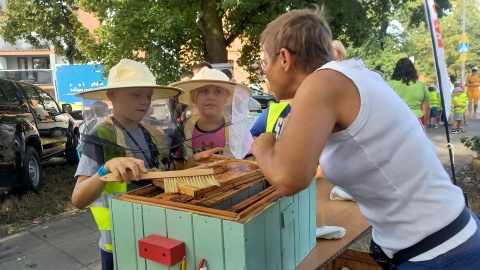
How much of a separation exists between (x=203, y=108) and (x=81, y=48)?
862cm

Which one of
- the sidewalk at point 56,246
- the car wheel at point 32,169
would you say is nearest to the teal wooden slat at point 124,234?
the sidewalk at point 56,246

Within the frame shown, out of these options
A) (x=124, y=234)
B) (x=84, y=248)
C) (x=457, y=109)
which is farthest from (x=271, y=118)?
(x=457, y=109)

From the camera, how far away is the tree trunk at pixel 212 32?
7504 millimetres

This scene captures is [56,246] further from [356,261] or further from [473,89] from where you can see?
[473,89]

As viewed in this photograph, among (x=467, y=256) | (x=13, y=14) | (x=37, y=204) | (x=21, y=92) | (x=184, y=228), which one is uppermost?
(x=13, y=14)

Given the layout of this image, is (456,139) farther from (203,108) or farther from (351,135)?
(351,135)

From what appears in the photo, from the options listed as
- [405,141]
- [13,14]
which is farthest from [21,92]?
[405,141]

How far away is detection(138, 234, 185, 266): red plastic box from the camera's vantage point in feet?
3.99

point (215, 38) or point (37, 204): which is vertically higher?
point (215, 38)

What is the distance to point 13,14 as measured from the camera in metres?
10.9

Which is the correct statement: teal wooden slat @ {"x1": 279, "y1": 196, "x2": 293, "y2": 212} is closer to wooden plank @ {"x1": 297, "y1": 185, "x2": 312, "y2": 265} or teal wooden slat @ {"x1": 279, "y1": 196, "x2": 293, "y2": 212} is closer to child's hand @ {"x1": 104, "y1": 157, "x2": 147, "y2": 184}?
wooden plank @ {"x1": 297, "y1": 185, "x2": 312, "y2": 265}

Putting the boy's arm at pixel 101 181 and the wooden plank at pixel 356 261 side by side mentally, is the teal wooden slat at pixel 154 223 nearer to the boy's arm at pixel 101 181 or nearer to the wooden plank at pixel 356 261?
the boy's arm at pixel 101 181

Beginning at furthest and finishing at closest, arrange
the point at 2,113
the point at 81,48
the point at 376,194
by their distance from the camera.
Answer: the point at 81,48 < the point at 2,113 < the point at 376,194

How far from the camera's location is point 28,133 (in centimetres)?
632
